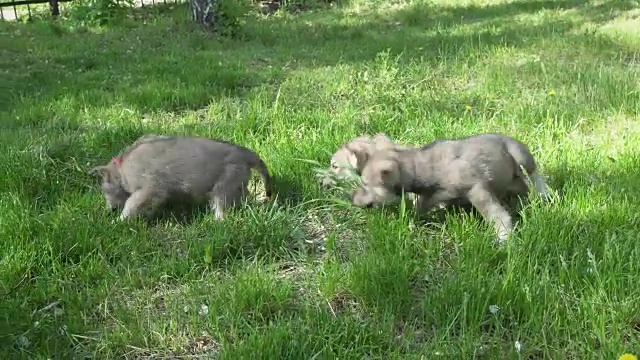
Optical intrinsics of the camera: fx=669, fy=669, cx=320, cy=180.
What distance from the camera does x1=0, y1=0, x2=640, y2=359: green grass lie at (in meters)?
2.85

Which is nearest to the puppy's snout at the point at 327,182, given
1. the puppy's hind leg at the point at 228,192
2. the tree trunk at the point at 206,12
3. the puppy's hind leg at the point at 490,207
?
the puppy's hind leg at the point at 228,192

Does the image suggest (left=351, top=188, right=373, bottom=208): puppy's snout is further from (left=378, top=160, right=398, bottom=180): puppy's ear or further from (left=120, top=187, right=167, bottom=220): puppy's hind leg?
(left=120, top=187, right=167, bottom=220): puppy's hind leg

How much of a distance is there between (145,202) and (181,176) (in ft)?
0.86

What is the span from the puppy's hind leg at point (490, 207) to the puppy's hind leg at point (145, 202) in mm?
1809

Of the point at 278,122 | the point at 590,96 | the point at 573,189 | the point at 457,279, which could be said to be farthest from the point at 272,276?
the point at 590,96

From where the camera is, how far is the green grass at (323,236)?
2.85 meters

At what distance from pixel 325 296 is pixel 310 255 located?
512 millimetres

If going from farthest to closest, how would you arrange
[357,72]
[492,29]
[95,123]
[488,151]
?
[492,29]
[357,72]
[95,123]
[488,151]

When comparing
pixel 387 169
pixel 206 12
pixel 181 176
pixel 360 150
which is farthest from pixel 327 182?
pixel 206 12

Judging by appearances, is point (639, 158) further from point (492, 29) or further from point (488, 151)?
point (492, 29)

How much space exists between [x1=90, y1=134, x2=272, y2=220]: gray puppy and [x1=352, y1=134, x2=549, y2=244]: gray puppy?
2.41 ft

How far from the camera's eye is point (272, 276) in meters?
3.29

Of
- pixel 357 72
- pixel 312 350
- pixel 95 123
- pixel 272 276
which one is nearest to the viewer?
pixel 312 350

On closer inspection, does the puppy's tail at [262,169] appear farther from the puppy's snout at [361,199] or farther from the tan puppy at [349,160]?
the puppy's snout at [361,199]
